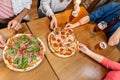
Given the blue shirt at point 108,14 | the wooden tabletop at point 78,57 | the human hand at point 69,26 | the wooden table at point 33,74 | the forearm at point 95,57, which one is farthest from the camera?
the blue shirt at point 108,14

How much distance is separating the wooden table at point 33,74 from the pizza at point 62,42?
143 mm

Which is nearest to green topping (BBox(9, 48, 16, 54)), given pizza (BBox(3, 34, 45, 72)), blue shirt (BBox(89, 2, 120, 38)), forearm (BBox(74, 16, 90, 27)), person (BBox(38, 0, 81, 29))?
pizza (BBox(3, 34, 45, 72))

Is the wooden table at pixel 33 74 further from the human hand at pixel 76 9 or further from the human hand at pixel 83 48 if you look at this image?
the human hand at pixel 76 9

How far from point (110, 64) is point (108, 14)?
0.54m

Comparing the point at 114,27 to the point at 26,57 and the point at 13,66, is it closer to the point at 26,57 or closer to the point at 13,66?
the point at 26,57

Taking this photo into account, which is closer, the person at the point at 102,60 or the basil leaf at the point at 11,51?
the basil leaf at the point at 11,51

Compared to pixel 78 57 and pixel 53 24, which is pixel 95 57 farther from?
pixel 53 24

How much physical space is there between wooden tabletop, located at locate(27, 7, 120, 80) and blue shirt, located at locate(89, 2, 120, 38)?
0.27ft

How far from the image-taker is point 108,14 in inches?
72.4

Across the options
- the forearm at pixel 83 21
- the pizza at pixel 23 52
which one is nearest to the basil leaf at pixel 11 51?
the pizza at pixel 23 52

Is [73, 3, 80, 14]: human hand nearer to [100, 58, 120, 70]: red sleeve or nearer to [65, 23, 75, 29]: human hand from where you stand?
[65, 23, 75, 29]: human hand

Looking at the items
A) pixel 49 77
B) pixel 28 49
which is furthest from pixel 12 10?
pixel 49 77

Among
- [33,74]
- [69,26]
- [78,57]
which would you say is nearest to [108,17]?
[69,26]

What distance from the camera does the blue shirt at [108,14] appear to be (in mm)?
1803
